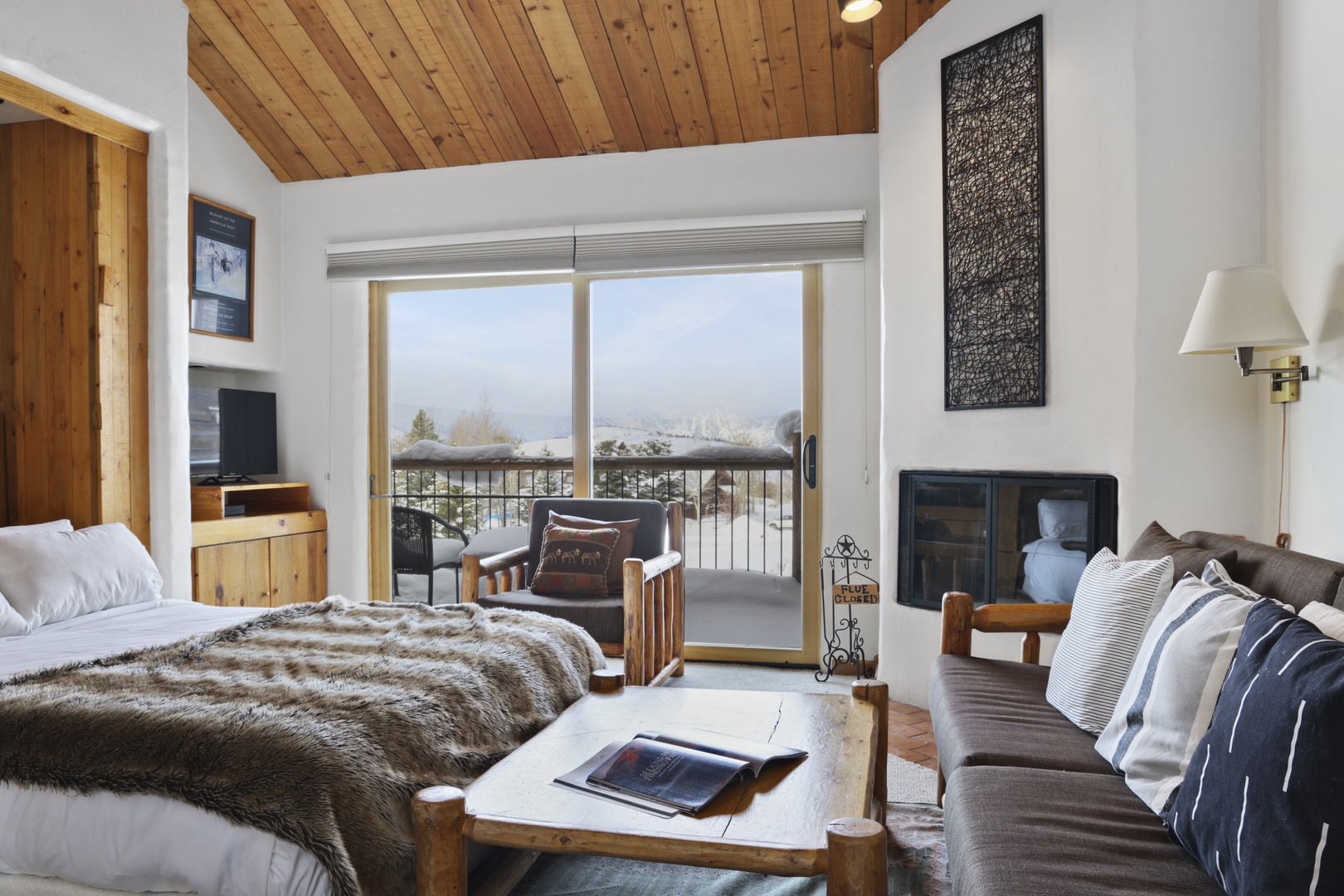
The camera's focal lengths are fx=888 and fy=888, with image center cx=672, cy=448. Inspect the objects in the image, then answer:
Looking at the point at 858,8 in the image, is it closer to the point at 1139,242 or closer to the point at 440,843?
the point at 1139,242

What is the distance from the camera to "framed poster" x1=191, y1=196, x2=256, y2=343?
13.9 ft

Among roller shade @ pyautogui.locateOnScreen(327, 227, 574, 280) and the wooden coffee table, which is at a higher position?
roller shade @ pyautogui.locateOnScreen(327, 227, 574, 280)

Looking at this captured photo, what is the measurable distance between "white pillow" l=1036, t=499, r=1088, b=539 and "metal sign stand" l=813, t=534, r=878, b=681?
38.0 inches

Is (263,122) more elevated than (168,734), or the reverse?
(263,122)

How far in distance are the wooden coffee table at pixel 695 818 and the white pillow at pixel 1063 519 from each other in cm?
141

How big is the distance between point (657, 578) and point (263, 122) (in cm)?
302

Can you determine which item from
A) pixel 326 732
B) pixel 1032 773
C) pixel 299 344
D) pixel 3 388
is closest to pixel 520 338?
pixel 299 344

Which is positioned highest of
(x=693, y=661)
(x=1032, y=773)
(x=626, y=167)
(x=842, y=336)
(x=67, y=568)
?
(x=626, y=167)

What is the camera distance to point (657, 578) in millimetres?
3631

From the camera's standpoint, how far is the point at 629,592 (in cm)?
337

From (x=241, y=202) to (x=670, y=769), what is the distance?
401cm

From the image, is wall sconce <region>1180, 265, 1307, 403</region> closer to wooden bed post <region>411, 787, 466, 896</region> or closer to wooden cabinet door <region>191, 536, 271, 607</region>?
wooden bed post <region>411, 787, 466, 896</region>

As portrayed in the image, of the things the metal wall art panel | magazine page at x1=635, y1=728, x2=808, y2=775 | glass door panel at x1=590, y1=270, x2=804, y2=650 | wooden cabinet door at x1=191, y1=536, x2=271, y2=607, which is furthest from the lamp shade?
wooden cabinet door at x1=191, y1=536, x2=271, y2=607

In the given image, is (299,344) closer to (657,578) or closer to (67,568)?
(67,568)
